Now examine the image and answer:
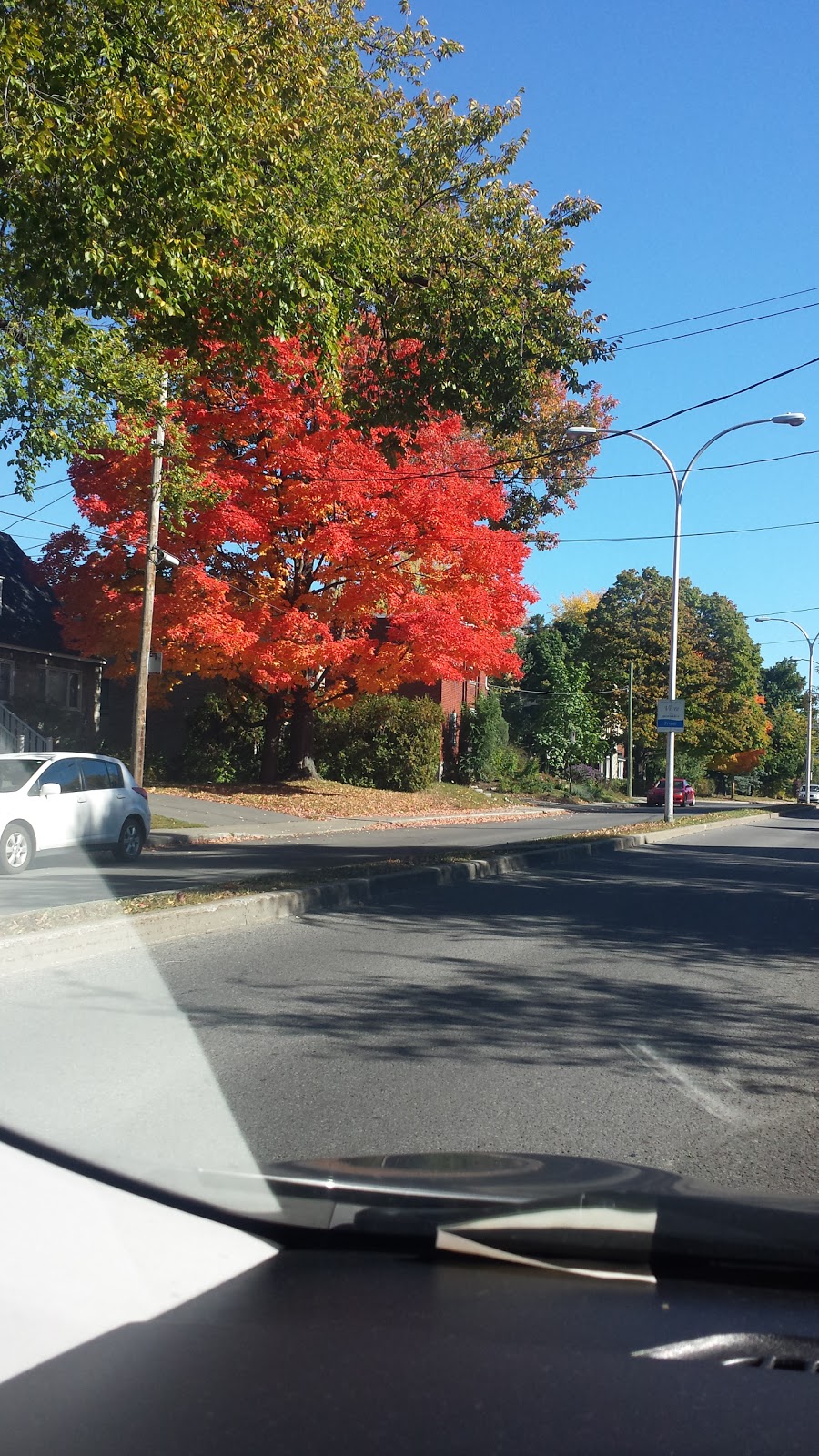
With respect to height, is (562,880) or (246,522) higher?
(246,522)

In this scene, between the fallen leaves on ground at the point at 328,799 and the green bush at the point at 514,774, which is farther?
the green bush at the point at 514,774

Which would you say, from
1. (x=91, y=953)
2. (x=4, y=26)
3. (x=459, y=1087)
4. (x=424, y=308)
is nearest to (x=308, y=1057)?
(x=459, y=1087)

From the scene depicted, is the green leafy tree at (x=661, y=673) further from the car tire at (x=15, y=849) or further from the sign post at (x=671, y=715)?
the car tire at (x=15, y=849)

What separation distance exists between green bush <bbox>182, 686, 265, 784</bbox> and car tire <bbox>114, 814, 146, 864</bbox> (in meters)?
16.5

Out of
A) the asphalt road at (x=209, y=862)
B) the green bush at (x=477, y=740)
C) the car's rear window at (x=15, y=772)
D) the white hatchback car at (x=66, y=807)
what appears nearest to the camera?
the asphalt road at (x=209, y=862)

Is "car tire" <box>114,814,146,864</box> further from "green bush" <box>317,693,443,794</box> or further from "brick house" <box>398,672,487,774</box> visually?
"brick house" <box>398,672,487,774</box>

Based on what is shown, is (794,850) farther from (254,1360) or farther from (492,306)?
(254,1360)

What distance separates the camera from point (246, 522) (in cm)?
2419

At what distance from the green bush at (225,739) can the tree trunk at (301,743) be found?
1.43 m

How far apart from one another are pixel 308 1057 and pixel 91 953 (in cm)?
315

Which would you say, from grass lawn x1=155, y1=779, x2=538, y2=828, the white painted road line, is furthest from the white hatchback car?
grass lawn x1=155, y1=779, x2=538, y2=828

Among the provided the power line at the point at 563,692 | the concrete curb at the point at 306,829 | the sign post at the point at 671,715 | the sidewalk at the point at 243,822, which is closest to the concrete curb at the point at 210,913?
the concrete curb at the point at 306,829

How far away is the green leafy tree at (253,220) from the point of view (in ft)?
28.9

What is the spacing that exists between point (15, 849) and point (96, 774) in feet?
7.15
